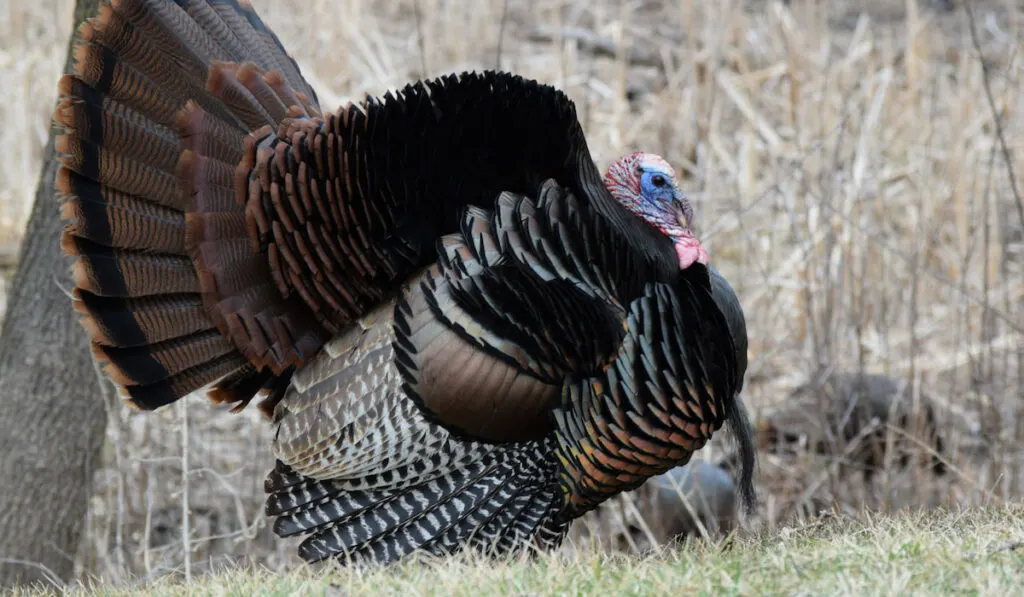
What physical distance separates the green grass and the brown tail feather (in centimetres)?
73

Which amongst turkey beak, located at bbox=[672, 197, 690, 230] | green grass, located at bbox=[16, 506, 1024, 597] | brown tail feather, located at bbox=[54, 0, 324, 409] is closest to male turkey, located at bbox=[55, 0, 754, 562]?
brown tail feather, located at bbox=[54, 0, 324, 409]

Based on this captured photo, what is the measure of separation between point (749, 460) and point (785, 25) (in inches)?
120

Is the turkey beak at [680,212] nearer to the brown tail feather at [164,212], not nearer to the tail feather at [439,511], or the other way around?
the tail feather at [439,511]

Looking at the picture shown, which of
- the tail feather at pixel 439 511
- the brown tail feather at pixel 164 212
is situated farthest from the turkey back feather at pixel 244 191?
the tail feather at pixel 439 511

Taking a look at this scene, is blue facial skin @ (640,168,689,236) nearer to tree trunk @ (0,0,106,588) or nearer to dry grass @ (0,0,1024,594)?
dry grass @ (0,0,1024,594)

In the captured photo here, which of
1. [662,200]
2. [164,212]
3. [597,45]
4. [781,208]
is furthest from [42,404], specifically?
[597,45]

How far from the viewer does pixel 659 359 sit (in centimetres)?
357

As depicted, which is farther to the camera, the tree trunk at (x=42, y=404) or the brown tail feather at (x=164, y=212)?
the tree trunk at (x=42, y=404)

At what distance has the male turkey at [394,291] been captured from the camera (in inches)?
140

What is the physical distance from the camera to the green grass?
8.63 feet

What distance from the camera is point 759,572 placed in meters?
2.80

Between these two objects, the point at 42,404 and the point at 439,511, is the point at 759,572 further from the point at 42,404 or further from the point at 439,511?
the point at 42,404

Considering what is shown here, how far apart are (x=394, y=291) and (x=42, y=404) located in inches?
62.6

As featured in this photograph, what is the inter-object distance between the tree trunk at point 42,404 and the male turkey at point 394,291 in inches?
34.8
